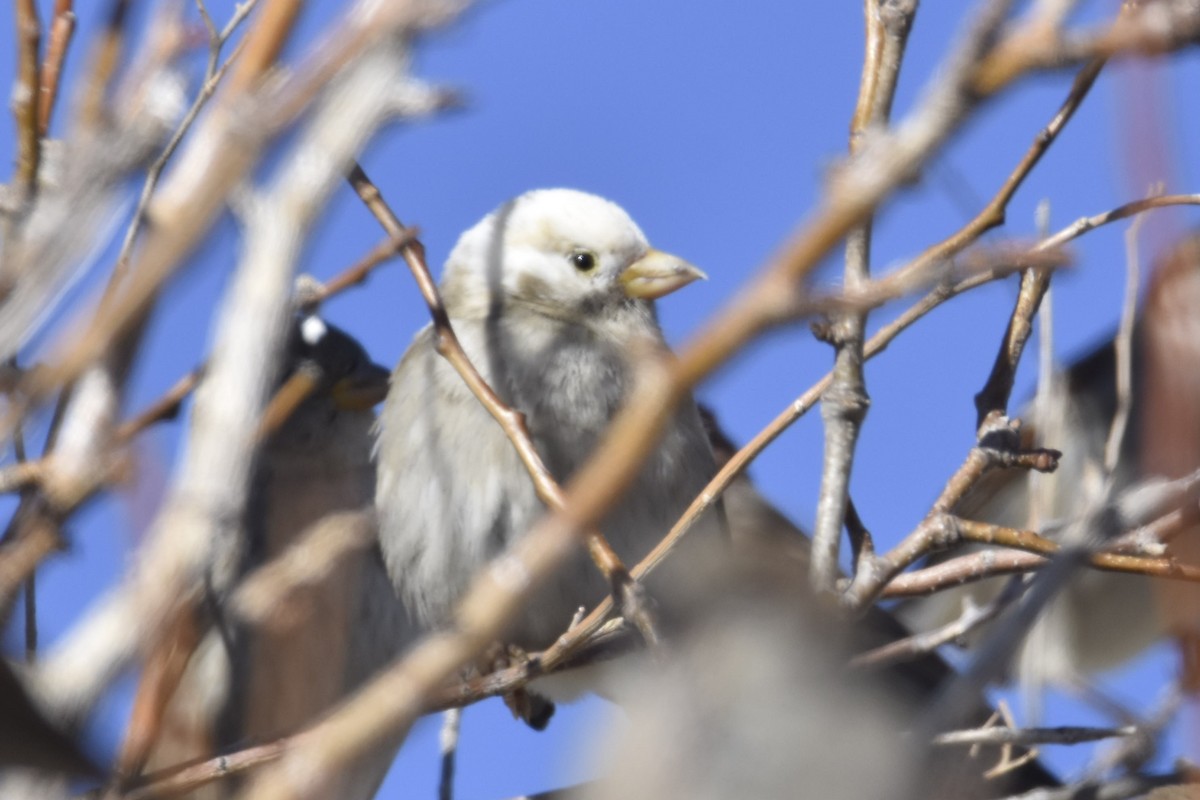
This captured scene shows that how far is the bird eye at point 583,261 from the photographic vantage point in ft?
14.1

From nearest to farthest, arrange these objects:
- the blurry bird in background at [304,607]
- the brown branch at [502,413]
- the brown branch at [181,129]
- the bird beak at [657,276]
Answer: the brown branch at [181,129] < the brown branch at [502,413] < the blurry bird in background at [304,607] < the bird beak at [657,276]

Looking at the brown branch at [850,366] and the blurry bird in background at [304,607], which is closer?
the brown branch at [850,366]

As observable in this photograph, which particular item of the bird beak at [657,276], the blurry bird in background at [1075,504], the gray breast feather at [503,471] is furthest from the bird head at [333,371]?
the blurry bird in background at [1075,504]

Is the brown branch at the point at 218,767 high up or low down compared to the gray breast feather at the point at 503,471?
up

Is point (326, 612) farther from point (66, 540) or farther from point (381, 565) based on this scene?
point (66, 540)

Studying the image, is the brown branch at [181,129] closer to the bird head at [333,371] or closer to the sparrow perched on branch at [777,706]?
the sparrow perched on branch at [777,706]

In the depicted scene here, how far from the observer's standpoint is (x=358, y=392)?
5.01m

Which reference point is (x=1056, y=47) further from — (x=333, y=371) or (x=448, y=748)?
(x=333, y=371)

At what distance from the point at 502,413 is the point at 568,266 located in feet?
5.59

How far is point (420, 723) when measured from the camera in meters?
4.01

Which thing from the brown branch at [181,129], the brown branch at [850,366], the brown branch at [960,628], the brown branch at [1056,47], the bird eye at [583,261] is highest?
the brown branch at [181,129]

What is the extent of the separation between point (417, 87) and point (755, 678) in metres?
2.29

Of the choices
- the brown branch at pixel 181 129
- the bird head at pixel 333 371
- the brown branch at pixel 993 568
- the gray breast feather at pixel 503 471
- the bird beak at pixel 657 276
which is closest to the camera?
the brown branch at pixel 181 129

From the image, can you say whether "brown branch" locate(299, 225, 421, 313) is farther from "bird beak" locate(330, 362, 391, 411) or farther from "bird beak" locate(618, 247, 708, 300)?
"bird beak" locate(330, 362, 391, 411)
